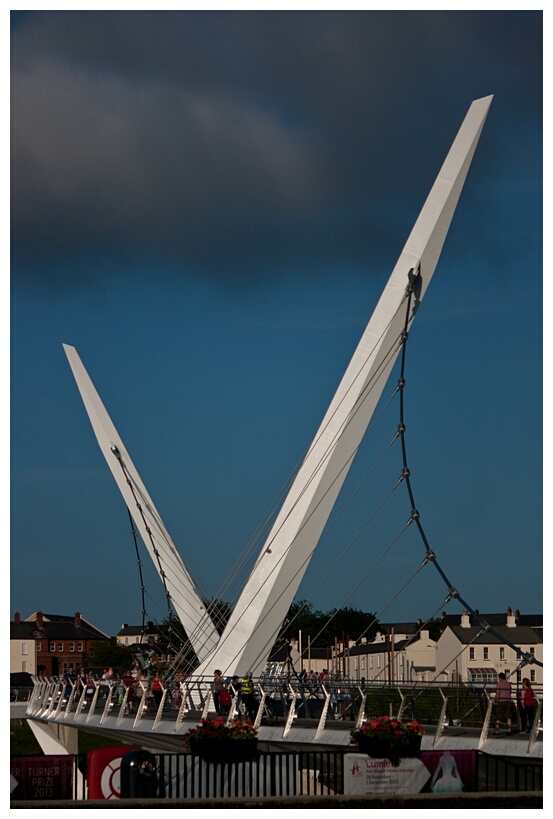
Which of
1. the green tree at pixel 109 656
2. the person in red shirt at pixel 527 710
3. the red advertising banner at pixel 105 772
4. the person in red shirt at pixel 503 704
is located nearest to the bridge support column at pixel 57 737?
the person in red shirt at pixel 503 704

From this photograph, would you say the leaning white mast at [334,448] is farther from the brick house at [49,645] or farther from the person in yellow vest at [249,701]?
the brick house at [49,645]

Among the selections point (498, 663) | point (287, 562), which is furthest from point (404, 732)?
point (498, 663)

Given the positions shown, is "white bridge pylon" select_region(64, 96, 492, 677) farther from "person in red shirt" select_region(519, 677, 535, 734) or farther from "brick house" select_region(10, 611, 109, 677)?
"brick house" select_region(10, 611, 109, 677)

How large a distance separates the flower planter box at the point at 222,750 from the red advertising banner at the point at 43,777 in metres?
2.07

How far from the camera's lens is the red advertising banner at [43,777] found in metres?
19.6

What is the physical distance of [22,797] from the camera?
19516mm

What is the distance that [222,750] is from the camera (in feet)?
67.0

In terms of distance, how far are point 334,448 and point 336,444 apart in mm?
119

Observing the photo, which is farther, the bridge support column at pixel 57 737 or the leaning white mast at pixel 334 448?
the bridge support column at pixel 57 737

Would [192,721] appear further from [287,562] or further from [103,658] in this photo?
[103,658]

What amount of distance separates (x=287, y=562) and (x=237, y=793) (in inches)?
505

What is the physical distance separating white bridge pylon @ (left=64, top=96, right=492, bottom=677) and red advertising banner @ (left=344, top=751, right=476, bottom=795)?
13623mm

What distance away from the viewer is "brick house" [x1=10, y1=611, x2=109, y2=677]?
14538 cm

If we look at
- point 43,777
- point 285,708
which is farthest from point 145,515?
point 43,777
